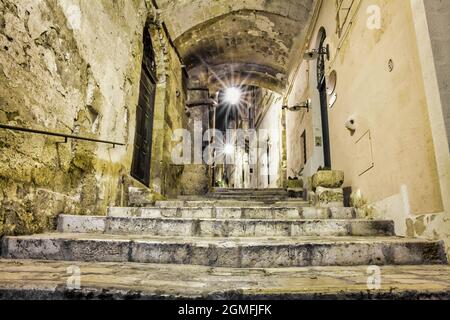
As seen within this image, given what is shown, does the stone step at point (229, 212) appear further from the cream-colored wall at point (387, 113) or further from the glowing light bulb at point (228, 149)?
the glowing light bulb at point (228, 149)

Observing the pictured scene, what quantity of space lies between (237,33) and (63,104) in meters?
6.16

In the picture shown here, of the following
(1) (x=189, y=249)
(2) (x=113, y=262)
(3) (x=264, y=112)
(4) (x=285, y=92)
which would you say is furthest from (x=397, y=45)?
(3) (x=264, y=112)

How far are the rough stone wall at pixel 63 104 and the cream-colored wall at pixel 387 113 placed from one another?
3497 mm

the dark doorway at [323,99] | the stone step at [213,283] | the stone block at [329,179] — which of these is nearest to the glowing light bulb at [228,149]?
the dark doorway at [323,99]

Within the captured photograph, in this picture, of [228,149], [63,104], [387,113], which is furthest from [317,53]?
[228,149]

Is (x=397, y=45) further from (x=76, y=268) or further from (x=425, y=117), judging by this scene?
(x=76, y=268)

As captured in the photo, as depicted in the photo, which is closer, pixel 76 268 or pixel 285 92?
pixel 76 268

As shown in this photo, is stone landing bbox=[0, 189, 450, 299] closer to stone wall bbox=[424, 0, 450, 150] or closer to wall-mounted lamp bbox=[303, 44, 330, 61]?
stone wall bbox=[424, 0, 450, 150]

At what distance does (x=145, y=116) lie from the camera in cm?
615

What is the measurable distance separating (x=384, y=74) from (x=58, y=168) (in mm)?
3728

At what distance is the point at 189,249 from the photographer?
221 cm

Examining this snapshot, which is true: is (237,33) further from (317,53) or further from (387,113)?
(387,113)

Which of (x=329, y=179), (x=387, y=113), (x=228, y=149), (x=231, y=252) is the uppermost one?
(x=228, y=149)

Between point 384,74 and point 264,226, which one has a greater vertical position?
point 384,74
